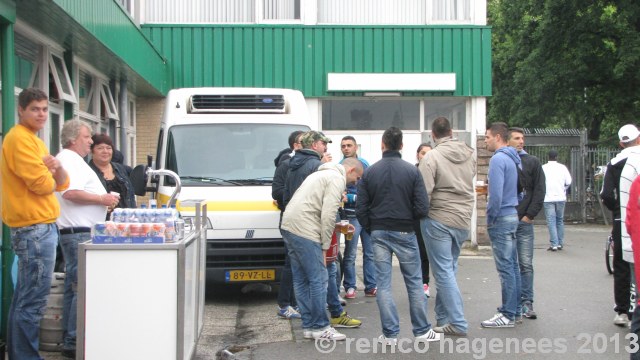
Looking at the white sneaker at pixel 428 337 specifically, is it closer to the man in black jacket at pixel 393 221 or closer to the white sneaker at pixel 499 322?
the man in black jacket at pixel 393 221

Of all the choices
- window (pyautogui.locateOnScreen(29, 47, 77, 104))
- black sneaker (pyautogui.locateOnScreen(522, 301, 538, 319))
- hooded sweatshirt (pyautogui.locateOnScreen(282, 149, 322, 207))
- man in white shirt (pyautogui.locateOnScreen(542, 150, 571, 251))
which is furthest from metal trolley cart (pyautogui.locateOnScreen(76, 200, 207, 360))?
man in white shirt (pyautogui.locateOnScreen(542, 150, 571, 251))

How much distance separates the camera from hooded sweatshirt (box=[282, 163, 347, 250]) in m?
6.97

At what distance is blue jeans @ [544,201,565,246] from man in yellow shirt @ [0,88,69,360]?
11976 mm

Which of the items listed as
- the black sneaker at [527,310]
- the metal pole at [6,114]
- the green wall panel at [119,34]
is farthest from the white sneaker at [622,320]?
the green wall panel at [119,34]

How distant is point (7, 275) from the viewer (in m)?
6.61

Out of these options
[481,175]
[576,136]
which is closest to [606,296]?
[481,175]

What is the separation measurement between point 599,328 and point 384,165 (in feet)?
9.67

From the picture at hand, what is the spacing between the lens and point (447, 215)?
23.9 feet

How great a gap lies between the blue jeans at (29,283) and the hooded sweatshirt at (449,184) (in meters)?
3.47

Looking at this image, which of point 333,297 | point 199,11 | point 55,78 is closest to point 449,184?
point 333,297

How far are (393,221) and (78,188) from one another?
107 inches

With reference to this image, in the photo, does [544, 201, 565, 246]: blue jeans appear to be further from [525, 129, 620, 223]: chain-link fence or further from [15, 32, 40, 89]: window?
[15, 32, 40, 89]: window

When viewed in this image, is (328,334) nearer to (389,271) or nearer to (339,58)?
(389,271)

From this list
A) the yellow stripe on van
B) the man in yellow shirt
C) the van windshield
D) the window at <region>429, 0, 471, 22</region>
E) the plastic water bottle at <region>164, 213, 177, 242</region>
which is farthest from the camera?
the window at <region>429, 0, 471, 22</region>
